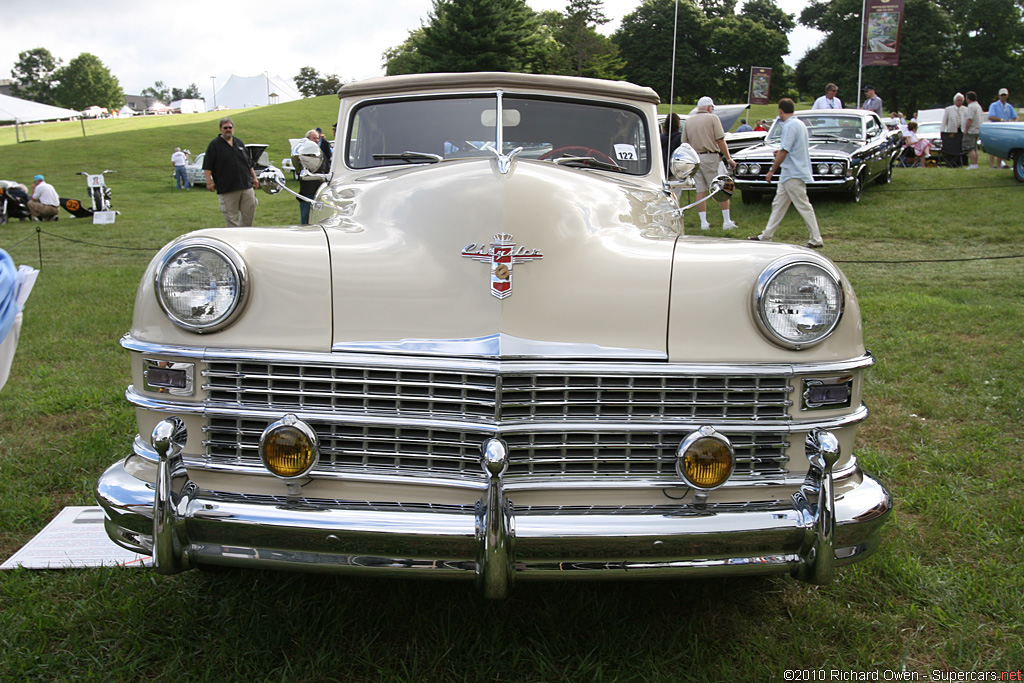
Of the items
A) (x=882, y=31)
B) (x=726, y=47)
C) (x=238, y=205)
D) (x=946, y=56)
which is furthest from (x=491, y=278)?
(x=726, y=47)

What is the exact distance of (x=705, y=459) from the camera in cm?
202

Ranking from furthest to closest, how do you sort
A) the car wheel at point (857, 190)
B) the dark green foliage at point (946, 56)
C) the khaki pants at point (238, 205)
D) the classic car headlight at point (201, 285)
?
the dark green foliage at point (946, 56), the car wheel at point (857, 190), the khaki pants at point (238, 205), the classic car headlight at point (201, 285)

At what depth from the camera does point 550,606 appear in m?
→ 2.48

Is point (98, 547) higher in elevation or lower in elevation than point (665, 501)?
lower

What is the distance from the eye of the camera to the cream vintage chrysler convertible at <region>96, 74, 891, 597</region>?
189 centimetres

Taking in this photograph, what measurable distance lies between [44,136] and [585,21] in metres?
34.2

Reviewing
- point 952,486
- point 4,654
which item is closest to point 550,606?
point 4,654

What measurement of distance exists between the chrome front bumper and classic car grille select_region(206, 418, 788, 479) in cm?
13

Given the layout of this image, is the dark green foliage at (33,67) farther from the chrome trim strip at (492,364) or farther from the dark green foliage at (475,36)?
the chrome trim strip at (492,364)

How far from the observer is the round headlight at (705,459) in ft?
6.57

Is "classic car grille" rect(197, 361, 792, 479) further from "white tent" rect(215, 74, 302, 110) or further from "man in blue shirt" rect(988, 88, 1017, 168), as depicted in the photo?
"white tent" rect(215, 74, 302, 110)

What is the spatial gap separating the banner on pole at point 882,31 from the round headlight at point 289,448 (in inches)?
790

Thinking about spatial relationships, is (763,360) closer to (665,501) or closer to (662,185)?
(665,501)

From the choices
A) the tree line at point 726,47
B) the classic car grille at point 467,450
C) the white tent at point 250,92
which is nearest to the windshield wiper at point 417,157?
the classic car grille at point 467,450
